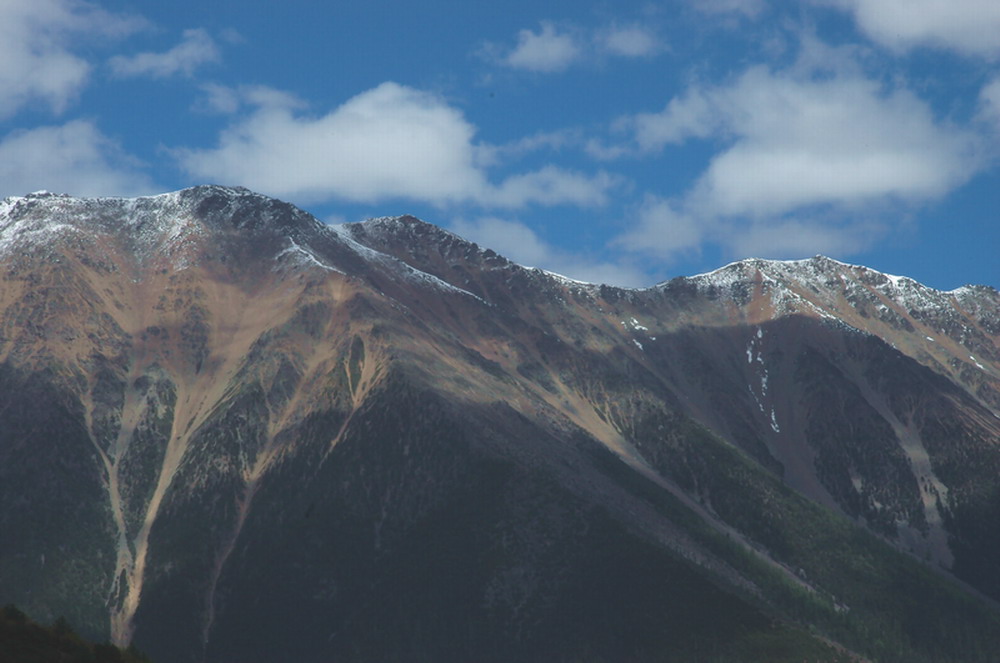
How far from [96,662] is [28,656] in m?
6.03

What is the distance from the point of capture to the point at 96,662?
104m

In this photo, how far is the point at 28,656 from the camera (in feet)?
329

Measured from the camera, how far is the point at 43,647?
10400 cm

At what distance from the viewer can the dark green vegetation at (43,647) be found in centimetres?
10056

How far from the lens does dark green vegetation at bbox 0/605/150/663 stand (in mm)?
100562
